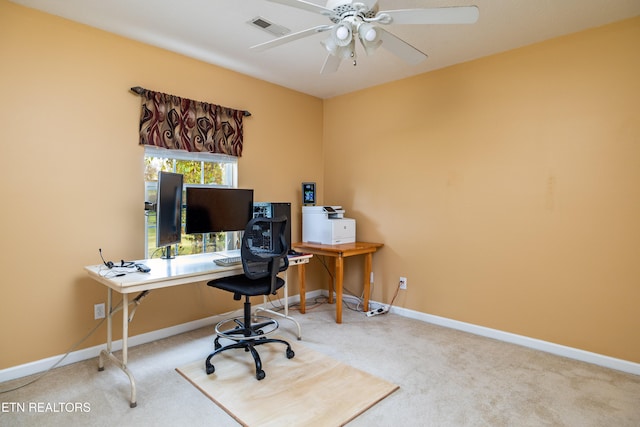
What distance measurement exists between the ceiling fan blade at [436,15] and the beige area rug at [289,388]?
7.06 ft

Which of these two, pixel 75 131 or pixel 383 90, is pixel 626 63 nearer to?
pixel 383 90

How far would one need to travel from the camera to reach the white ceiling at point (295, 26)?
2.30 metres

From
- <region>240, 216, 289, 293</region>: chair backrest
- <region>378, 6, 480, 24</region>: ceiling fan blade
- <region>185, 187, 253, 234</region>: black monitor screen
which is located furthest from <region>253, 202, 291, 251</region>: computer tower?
<region>378, 6, 480, 24</region>: ceiling fan blade

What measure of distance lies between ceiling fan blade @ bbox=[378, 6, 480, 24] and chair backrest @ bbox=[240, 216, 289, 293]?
1441mm

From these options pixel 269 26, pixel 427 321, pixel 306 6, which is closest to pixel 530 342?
pixel 427 321

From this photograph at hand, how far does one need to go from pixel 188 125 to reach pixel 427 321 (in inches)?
118

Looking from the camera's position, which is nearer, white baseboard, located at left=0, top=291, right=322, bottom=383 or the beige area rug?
the beige area rug

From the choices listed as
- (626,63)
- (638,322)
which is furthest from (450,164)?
(638,322)

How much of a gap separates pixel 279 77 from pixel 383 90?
46.2 inches

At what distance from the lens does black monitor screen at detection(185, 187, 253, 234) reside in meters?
2.86

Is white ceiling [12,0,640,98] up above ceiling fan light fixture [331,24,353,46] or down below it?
above

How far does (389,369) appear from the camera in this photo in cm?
249

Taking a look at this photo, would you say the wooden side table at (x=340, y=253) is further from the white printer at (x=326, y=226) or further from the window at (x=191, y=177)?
the window at (x=191, y=177)

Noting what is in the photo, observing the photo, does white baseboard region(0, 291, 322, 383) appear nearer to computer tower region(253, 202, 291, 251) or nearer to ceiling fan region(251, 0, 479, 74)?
computer tower region(253, 202, 291, 251)
